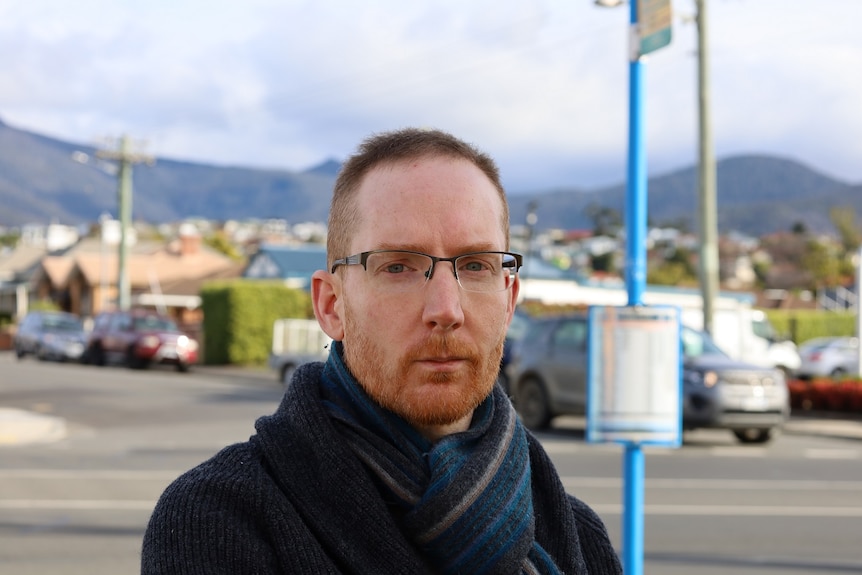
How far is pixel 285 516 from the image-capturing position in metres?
1.69

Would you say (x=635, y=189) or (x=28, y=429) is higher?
(x=635, y=189)

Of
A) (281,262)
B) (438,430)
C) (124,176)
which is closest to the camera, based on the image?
(438,430)

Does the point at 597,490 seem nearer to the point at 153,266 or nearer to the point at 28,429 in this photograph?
the point at 28,429

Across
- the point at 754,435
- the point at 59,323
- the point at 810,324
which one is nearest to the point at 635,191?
the point at 754,435

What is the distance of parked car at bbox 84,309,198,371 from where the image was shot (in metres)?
33.9

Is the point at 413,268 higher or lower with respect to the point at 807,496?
higher

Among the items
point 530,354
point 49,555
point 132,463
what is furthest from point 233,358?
point 49,555

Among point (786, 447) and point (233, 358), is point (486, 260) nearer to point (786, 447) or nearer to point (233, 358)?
point (786, 447)

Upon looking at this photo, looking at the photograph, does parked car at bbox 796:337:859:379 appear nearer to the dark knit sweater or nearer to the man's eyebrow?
the man's eyebrow

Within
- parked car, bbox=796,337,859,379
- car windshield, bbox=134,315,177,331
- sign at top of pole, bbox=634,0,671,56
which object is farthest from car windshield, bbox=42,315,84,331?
sign at top of pole, bbox=634,0,671,56

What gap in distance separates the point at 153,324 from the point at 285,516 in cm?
3432

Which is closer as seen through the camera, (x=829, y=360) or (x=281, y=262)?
(x=829, y=360)

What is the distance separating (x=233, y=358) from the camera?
37344 millimetres

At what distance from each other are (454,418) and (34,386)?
25936mm
